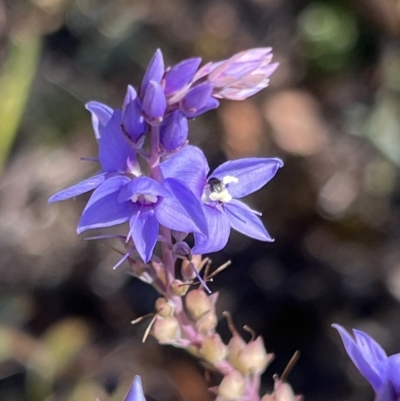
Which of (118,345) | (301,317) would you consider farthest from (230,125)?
(118,345)

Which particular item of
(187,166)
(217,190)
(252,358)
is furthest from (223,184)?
(252,358)

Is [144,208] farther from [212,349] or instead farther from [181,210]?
[212,349]

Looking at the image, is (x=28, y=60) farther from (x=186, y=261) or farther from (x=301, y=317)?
(x=186, y=261)

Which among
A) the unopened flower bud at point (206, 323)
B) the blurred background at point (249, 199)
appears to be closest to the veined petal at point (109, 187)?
the unopened flower bud at point (206, 323)

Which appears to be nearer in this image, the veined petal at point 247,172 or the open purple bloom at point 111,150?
the open purple bloom at point 111,150

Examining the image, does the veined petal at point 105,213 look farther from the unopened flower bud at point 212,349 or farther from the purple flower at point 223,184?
the unopened flower bud at point 212,349

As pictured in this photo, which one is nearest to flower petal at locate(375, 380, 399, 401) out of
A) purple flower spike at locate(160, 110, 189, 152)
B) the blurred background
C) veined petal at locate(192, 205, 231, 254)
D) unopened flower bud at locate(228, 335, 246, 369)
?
unopened flower bud at locate(228, 335, 246, 369)

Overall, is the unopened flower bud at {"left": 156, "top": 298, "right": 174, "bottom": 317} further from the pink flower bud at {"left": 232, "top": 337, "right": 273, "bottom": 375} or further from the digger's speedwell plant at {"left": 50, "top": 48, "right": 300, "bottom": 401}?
the pink flower bud at {"left": 232, "top": 337, "right": 273, "bottom": 375}
